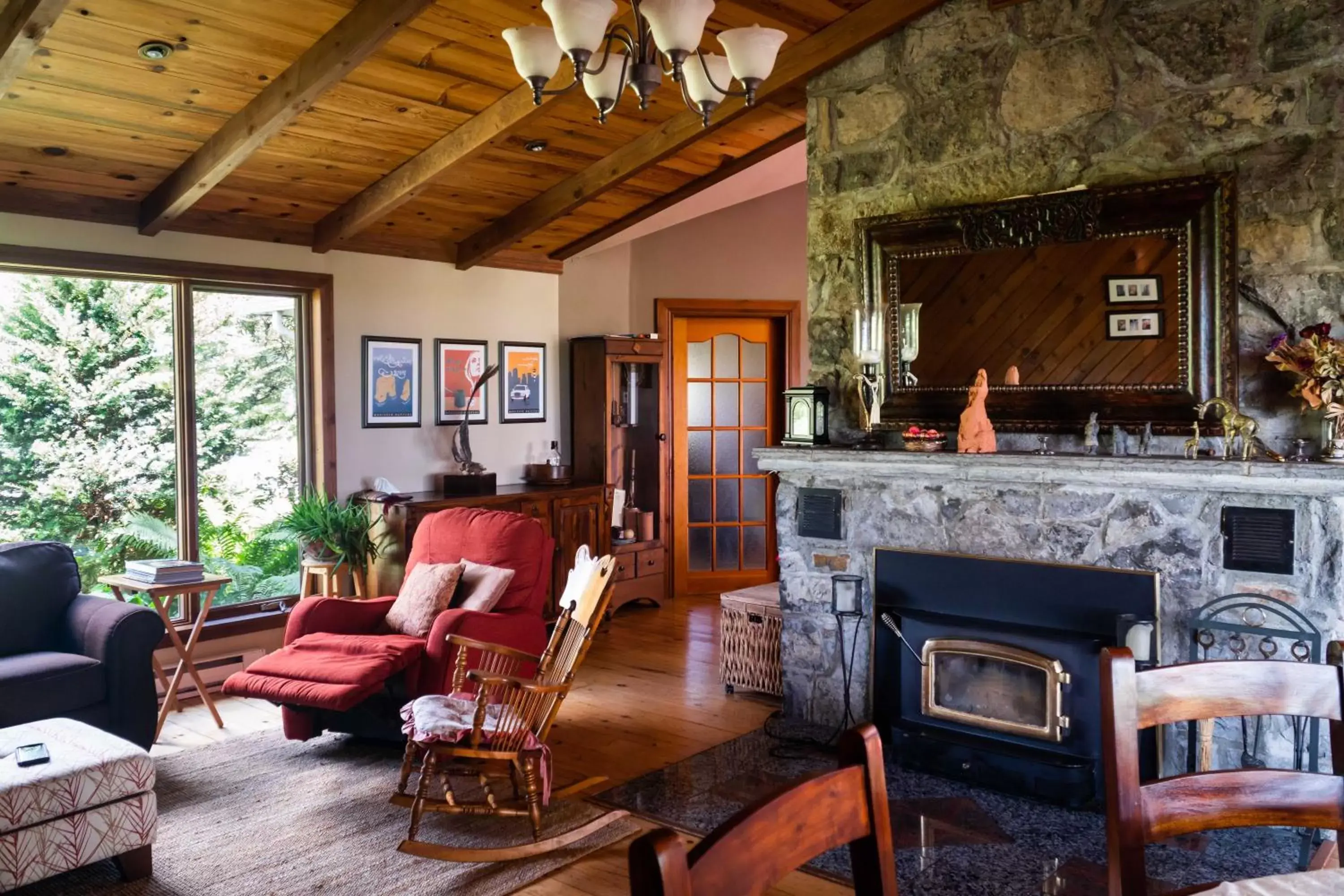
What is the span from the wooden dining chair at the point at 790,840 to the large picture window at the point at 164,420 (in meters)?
4.63

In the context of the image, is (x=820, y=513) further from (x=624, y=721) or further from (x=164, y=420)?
(x=164, y=420)

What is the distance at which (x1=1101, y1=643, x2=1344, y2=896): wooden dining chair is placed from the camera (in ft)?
5.31

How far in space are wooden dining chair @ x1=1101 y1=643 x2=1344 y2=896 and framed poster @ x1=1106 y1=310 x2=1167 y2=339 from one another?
234 centimetres

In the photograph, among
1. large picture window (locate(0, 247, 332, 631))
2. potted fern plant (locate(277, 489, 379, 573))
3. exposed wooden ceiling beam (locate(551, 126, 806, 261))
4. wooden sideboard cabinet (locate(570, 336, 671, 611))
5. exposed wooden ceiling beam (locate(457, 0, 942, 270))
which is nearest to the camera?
exposed wooden ceiling beam (locate(457, 0, 942, 270))

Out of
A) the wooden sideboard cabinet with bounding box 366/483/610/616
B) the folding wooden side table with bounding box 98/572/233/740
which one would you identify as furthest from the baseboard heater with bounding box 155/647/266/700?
the wooden sideboard cabinet with bounding box 366/483/610/616

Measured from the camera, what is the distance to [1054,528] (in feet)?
12.9

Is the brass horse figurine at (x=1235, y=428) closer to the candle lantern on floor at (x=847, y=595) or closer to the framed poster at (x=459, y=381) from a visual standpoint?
the candle lantern on floor at (x=847, y=595)

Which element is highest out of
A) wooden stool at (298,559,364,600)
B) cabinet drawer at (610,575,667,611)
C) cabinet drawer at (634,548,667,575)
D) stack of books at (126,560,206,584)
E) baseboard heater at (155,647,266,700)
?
stack of books at (126,560,206,584)

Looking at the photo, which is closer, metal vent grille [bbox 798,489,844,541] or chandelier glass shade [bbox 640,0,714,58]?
chandelier glass shade [bbox 640,0,714,58]

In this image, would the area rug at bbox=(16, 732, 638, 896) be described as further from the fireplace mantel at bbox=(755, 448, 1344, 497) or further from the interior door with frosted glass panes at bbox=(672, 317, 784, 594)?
the interior door with frosted glass panes at bbox=(672, 317, 784, 594)

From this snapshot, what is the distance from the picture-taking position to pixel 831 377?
15.7 feet

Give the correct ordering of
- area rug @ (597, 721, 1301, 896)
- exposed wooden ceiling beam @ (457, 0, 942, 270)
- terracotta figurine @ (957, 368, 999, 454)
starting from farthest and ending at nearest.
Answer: exposed wooden ceiling beam @ (457, 0, 942, 270) < terracotta figurine @ (957, 368, 999, 454) < area rug @ (597, 721, 1301, 896)

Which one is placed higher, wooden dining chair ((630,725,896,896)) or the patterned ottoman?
wooden dining chair ((630,725,896,896))

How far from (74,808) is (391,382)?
3.28 m
